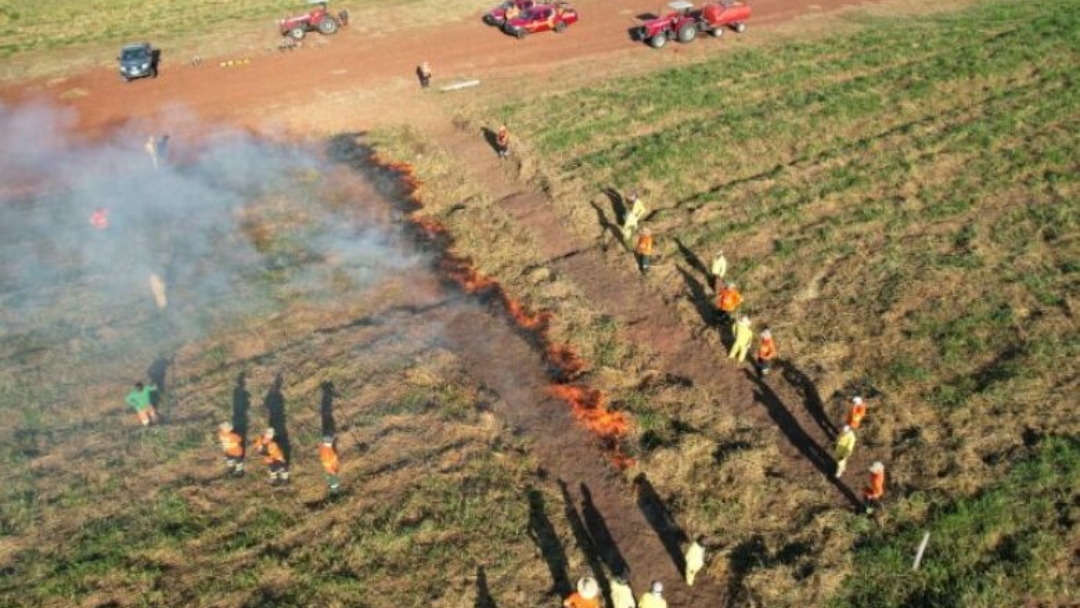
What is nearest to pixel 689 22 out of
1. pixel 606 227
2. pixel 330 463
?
pixel 606 227

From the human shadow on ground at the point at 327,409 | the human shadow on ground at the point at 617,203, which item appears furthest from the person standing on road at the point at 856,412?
the human shadow on ground at the point at 327,409

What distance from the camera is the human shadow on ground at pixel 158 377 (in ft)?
54.8

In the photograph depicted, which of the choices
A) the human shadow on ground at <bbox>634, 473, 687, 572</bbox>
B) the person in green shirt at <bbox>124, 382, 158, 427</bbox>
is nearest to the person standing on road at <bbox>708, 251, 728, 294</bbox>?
the human shadow on ground at <bbox>634, 473, 687, 572</bbox>

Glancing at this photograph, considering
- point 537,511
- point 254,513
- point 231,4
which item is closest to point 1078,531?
point 537,511

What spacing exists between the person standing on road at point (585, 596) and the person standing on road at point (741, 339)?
7.12 metres

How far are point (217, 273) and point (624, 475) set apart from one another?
502 inches

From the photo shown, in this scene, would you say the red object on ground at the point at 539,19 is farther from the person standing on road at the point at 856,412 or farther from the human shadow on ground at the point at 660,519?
the human shadow on ground at the point at 660,519

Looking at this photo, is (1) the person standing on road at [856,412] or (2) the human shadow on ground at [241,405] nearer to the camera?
(1) the person standing on road at [856,412]

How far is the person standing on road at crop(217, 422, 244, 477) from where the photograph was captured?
1441cm

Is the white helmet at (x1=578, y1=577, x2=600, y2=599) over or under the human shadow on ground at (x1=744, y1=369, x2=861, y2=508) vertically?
over

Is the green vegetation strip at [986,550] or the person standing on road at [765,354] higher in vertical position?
the person standing on road at [765,354]

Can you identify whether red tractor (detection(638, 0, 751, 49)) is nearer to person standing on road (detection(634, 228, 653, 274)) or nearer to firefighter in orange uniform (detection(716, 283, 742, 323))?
person standing on road (detection(634, 228, 653, 274))

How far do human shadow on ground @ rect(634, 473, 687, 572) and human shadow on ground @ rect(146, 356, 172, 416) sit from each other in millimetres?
10393

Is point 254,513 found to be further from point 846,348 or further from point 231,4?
point 231,4
